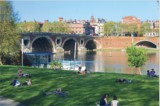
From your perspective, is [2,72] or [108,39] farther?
[108,39]

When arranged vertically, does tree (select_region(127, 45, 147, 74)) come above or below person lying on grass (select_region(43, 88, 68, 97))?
above

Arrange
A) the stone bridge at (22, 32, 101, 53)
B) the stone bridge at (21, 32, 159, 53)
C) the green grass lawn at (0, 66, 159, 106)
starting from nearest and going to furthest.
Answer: the green grass lawn at (0, 66, 159, 106)
the stone bridge at (22, 32, 101, 53)
the stone bridge at (21, 32, 159, 53)

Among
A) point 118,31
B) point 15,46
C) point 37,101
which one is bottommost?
point 37,101

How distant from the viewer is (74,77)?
27156 mm

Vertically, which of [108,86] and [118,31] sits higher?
[118,31]

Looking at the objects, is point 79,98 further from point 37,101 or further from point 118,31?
point 118,31

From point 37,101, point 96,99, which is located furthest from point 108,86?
point 37,101

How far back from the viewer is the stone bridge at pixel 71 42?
101 metres

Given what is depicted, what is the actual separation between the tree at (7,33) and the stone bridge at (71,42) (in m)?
46.0

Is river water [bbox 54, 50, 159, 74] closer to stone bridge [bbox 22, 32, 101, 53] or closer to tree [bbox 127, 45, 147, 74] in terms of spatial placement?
tree [bbox 127, 45, 147, 74]

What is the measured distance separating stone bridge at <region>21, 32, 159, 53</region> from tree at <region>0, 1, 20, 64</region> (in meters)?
46.0

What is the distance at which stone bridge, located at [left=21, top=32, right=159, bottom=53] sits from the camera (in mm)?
100750

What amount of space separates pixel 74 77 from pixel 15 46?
21.8 meters

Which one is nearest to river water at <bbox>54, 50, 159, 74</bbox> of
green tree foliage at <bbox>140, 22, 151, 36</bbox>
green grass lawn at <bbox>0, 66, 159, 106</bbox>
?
green grass lawn at <bbox>0, 66, 159, 106</bbox>
